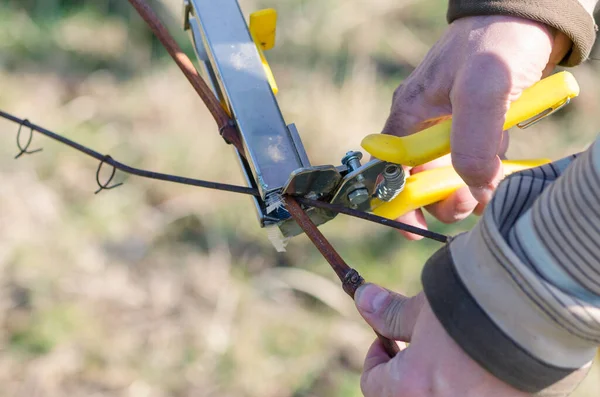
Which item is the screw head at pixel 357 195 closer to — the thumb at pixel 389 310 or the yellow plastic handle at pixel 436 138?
the yellow plastic handle at pixel 436 138

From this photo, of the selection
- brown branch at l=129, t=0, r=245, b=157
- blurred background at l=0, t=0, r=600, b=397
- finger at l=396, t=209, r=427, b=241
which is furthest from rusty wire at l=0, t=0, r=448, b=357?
blurred background at l=0, t=0, r=600, b=397

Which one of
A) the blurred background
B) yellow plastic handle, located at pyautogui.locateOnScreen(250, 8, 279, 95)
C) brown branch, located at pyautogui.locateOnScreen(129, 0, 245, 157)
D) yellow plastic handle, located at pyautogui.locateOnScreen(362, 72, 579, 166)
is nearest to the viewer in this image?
yellow plastic handle, located at pyautogui.locateOnScreen(362, 72, 579, 166)

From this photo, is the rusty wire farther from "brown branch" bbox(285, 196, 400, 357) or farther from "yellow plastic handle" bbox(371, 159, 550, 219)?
"yellow plastic handle" bbox(371, 159, 550, 219)

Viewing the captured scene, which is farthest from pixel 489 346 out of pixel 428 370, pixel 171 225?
pixel 171 225

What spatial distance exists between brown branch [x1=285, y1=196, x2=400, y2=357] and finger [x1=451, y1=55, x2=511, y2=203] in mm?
200

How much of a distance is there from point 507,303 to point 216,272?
1.09 metres

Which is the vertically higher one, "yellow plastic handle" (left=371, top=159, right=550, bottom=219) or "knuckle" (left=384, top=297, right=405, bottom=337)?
"knuckle" (left=384, top=297, right=405, bottom=337)

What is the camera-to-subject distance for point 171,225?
62.6 inches

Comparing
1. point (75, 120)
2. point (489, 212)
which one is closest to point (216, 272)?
point (75, 120)

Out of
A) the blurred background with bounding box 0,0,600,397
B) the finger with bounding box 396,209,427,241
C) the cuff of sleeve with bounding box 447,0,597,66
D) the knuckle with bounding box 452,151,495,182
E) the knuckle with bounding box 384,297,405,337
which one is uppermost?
the cuff of sleeve with bounding box 447,0,597,66

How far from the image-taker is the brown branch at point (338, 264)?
0.66 metres

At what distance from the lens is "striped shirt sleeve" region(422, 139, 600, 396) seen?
479 mm

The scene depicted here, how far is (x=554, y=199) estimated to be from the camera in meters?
0.49

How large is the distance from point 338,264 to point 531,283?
25cm
